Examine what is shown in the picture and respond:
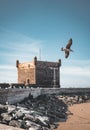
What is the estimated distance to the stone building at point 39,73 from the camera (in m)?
52.8

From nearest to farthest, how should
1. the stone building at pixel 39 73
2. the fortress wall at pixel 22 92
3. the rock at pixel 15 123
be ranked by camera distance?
the rock at pixel 15 123 → the fortress wall at pixel 22 92 → the stone building at pixel 39 73

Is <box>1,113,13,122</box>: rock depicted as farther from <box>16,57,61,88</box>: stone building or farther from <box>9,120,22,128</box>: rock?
<box>16,57,61,88</box>: stone building

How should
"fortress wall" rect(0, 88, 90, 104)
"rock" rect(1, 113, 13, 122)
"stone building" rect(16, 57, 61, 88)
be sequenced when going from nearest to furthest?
"rock" rect(1, 113, 13, 122) → "fortress wall" rect(0, 88, 90, 104) → "stone building" rect(16, 57, 61, 88)

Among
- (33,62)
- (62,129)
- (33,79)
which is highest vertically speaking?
(33,62)

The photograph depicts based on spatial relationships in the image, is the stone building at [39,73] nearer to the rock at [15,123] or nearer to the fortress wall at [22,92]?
the fortress wall at [22,92]

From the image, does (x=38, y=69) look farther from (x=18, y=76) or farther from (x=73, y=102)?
(x=73, y=102)

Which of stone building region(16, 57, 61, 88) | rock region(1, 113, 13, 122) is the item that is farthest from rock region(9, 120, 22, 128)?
stone building region(16, 57, 61, 88)

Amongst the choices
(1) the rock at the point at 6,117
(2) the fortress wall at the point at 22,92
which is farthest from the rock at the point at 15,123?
(2) the fortress wall at the point at 22,92

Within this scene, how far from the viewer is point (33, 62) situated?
53.3 meters

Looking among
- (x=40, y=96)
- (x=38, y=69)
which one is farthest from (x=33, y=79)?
(x=40, y=96)

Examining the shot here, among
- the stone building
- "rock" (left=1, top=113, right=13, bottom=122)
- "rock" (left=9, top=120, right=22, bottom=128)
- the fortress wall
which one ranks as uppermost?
the stone building

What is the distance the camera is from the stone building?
52.8 meters

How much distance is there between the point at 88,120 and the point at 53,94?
60.4ft

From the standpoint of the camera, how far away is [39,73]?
175 feet
